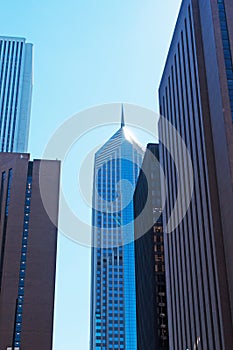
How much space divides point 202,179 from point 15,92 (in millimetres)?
130752

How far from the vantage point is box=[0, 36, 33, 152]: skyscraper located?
577 feet

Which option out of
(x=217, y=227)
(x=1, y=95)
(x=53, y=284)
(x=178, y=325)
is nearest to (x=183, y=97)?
(x=217, y=227)

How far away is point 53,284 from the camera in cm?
10081

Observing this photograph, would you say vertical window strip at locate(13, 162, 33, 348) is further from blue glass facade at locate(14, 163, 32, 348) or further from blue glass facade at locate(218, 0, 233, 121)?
blue glass facade at locate(218, 0, 233, 121)

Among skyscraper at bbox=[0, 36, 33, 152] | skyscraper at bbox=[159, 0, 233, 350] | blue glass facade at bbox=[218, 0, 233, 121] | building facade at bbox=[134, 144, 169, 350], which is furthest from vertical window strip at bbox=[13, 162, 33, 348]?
skyscraper at bbox=[0, 36, 33, 152]

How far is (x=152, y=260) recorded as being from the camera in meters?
109

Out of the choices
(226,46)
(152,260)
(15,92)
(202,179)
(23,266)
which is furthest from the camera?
(15,92)

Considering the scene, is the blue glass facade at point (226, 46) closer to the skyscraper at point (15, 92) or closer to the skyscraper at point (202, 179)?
the skyscraper at point (202, 179)

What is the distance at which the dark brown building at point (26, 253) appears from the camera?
95250 millimetres

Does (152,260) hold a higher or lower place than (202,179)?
higher

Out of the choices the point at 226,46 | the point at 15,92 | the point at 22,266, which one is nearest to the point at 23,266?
the point at 22,266

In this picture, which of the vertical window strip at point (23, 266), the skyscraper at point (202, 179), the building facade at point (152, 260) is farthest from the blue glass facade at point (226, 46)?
the vertical window strip at point (23, 266)

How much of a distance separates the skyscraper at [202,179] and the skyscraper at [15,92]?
100654mm

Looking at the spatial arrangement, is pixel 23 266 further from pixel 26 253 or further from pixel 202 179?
pixel 202 179
